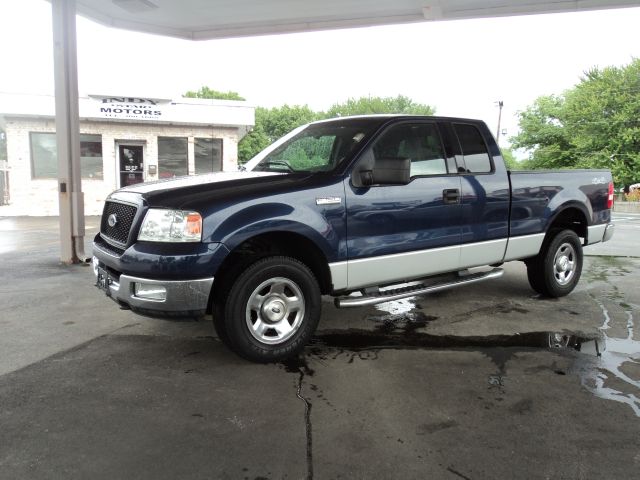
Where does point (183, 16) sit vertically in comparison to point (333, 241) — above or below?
above

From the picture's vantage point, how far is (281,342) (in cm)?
402

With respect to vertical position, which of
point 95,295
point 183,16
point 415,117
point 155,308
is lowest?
point 95,295

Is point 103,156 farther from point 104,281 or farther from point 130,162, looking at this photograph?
point 104,281

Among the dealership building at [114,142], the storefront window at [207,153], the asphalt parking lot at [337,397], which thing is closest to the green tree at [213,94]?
the storefront window at [207,153]

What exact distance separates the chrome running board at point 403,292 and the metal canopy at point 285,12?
5700 millimetres

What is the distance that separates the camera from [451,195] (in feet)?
15.9

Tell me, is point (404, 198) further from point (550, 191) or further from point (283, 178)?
point (550, 191)

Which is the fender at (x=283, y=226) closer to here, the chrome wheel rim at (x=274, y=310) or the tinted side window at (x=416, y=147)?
the chrome wheel rim at (x=274, y=310)

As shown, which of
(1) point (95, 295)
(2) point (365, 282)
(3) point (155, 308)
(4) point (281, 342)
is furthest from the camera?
(1) point (95, 295)

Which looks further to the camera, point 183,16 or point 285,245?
point 183,16

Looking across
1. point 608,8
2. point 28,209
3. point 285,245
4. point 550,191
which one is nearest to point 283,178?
point 285,245

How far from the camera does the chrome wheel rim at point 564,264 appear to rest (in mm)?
6094

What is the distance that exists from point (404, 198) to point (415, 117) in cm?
→ 92

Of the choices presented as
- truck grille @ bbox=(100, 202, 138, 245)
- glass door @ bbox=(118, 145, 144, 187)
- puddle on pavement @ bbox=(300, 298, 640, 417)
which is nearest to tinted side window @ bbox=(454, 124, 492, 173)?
puddle on pavement @ bbox=(300, 298, 640, 417)
